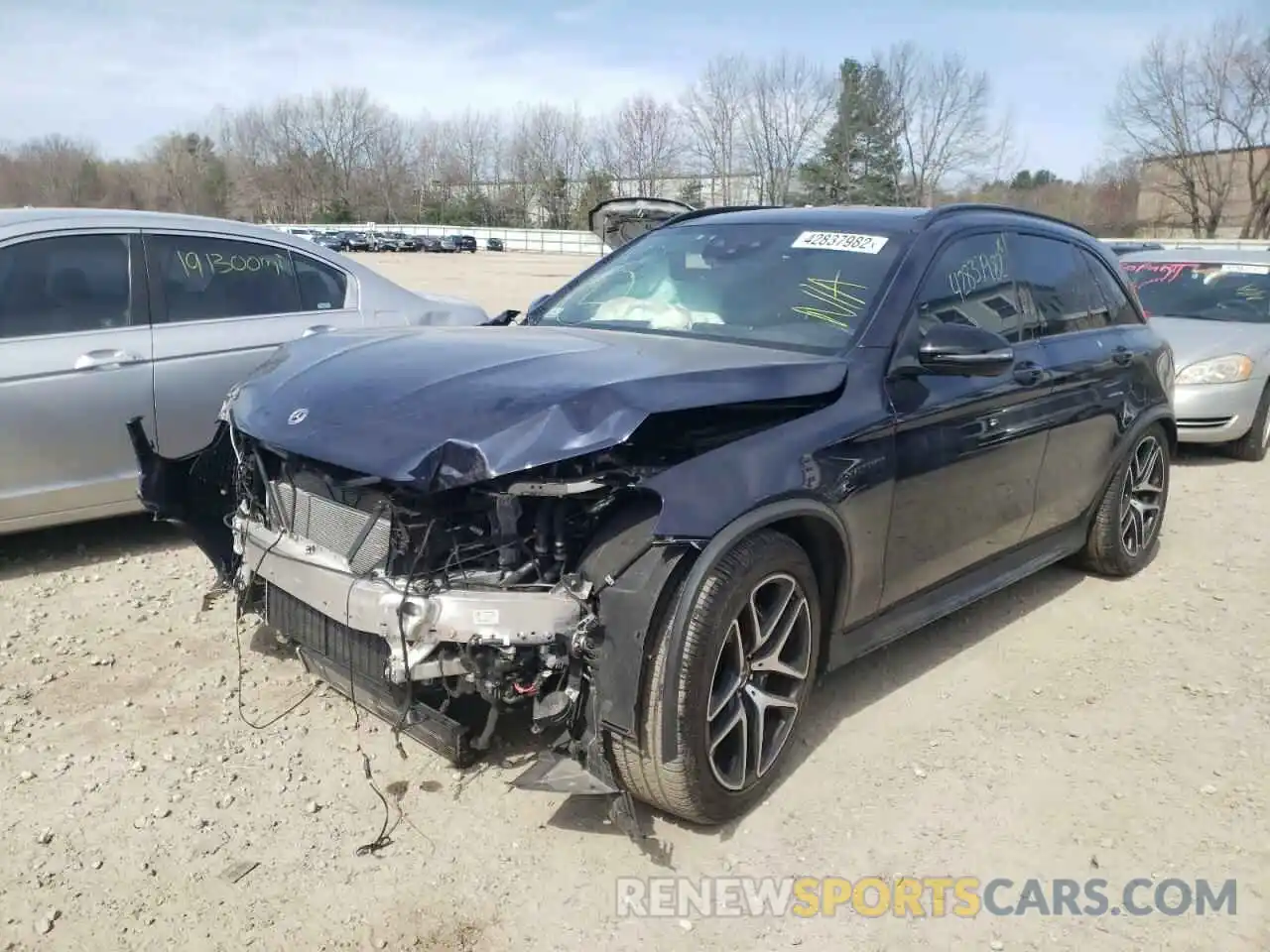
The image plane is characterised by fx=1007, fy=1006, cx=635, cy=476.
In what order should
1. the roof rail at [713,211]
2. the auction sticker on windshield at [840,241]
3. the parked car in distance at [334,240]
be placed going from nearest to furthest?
the auction sticker on windshield at [840,241], the roof rail at [713,211], the parked car in distance at [334,240]

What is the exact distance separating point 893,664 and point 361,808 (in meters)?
2.22

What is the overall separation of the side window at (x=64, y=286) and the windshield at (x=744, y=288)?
2.16 metres

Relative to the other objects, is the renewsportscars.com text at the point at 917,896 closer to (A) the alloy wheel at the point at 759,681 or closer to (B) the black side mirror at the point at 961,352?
(A) the alloy wheel at the point at 759,681

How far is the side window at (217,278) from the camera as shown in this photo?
199 inches

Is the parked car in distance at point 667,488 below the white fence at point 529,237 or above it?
below

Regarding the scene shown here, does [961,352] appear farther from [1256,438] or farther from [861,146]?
[861,146]

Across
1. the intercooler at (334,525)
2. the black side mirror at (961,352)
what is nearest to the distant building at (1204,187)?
the black side mirror at (961,352)

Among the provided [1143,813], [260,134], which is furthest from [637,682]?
[260,134]

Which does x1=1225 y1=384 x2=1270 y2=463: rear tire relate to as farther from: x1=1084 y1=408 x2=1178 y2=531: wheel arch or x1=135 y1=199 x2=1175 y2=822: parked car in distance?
x1=135 y1=199 x2=1175 y2=822: parked car in distance

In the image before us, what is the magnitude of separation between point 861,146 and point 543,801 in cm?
6397

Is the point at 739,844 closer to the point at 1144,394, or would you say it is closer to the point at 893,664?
the point at 893,664

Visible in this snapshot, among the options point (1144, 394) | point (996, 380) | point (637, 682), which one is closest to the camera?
point (637, 682)

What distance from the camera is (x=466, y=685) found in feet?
8.91

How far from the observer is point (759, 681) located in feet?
10.0
